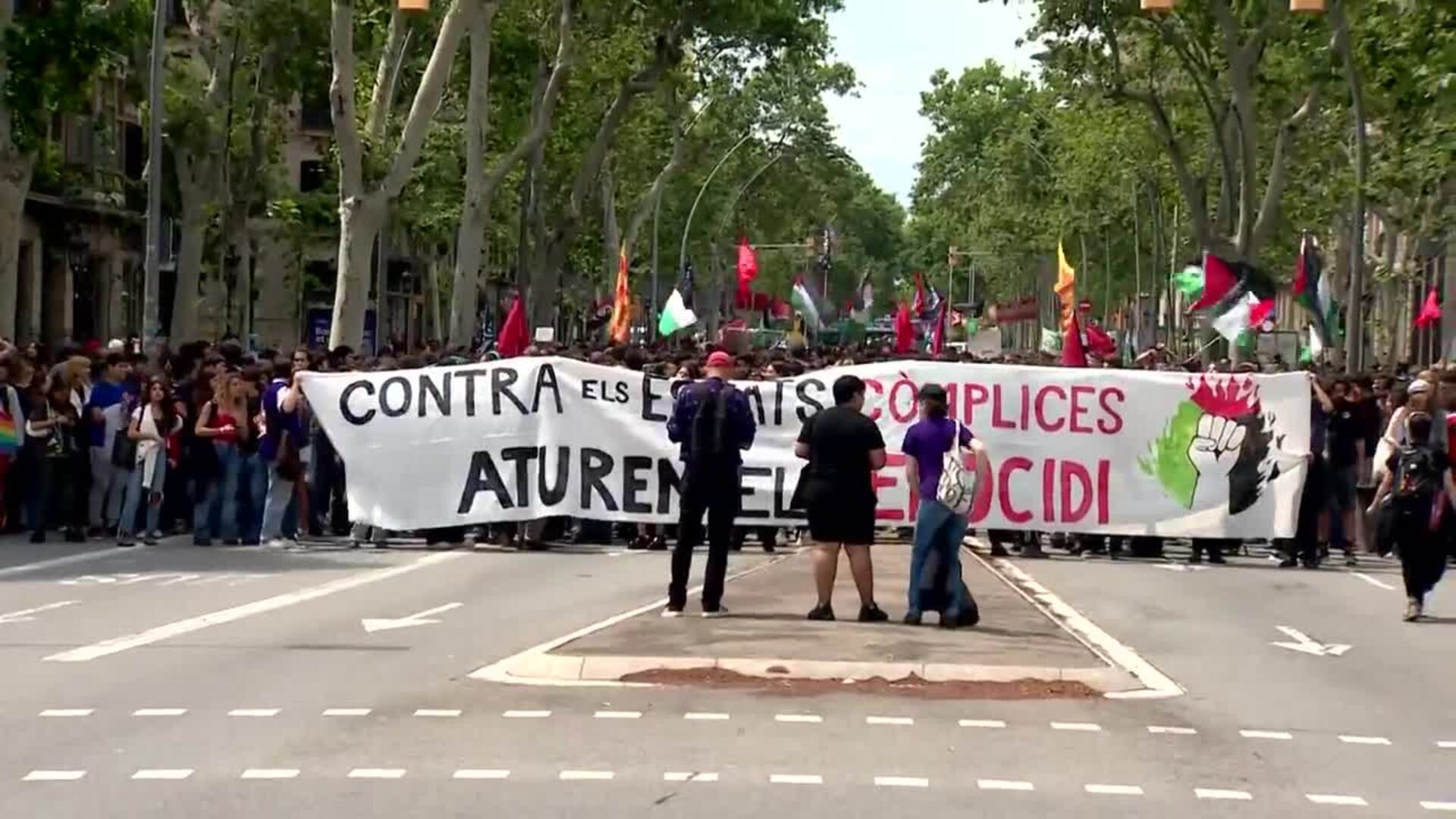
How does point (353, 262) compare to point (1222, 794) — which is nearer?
point (1222, 794)

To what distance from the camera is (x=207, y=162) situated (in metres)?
41.6

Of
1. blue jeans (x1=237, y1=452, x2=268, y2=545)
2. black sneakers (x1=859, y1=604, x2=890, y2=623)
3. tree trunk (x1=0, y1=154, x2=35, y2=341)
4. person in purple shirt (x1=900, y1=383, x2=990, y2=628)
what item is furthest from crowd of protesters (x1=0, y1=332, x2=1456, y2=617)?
tree trunk (x1=0, y1=154, x2=35, y2=341)

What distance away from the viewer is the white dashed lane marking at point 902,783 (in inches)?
406

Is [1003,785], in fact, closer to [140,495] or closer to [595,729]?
[595,729]

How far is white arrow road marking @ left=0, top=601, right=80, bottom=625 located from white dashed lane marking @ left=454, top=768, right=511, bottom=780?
6.86 meters

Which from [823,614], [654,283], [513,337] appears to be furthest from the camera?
[654,283]

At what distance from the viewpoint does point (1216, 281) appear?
34.2 meters

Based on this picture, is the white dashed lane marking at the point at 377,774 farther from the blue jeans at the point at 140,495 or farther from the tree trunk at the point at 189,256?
the tree trunk at the point at 189,256

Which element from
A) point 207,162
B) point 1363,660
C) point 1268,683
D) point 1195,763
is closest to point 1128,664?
point 1268,683

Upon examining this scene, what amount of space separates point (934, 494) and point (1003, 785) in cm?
618

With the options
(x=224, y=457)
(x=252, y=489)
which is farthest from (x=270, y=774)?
(x=252, y=489)

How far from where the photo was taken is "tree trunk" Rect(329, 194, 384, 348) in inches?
1390

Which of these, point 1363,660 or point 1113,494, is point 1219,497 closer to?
point 1113,494

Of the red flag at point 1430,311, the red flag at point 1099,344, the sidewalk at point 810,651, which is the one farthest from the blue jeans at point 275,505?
the red flag at point 1430,311
